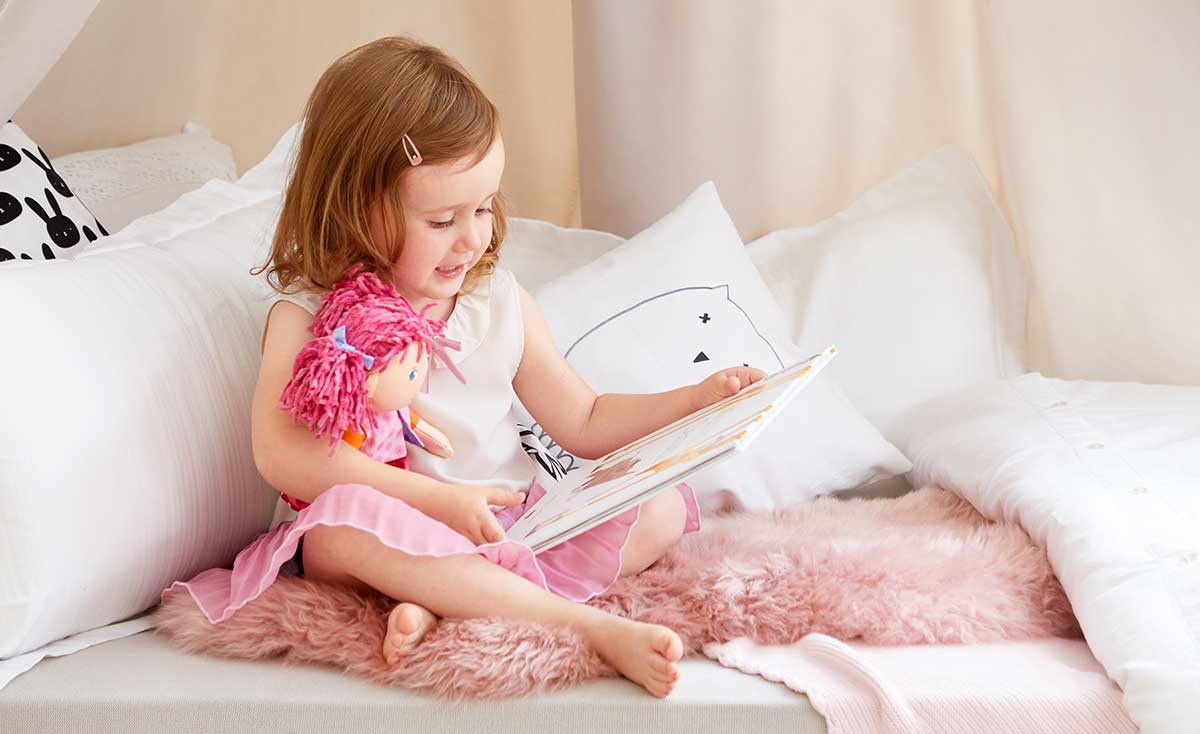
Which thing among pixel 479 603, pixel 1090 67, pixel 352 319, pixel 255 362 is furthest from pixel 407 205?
pixel 1090 67

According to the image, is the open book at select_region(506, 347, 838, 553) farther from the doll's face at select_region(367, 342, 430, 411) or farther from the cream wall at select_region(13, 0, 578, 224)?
the cream wall at select_region(13, 0, 578, 224)

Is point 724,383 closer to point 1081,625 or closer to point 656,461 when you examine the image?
point 656,461

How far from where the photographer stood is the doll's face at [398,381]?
1.06 meters

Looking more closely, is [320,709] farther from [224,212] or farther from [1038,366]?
[1038,366]

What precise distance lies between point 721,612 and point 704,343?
0.50 metres

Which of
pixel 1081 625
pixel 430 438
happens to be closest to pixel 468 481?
pixel 430 438

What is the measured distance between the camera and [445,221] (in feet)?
3.70

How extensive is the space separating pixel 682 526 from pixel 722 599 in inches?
6.4

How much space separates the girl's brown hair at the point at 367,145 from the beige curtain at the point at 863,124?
0.72m

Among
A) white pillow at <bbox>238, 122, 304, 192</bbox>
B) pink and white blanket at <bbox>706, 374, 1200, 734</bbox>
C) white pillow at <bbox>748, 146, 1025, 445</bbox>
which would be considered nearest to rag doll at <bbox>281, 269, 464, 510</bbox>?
pink and white blanket at <bbox>706, 374, 1200, 734</bbox>

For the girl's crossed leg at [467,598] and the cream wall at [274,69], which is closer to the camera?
the girl's crossed leg at [467,598]

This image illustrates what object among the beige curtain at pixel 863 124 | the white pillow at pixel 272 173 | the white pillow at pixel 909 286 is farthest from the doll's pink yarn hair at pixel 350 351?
the beige curtain at pixel 863 124

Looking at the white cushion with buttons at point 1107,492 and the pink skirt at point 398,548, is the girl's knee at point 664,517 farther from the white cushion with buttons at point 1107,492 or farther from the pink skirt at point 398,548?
the white cushion with buttons at point 1107,492

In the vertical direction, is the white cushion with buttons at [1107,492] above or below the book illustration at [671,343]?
below
